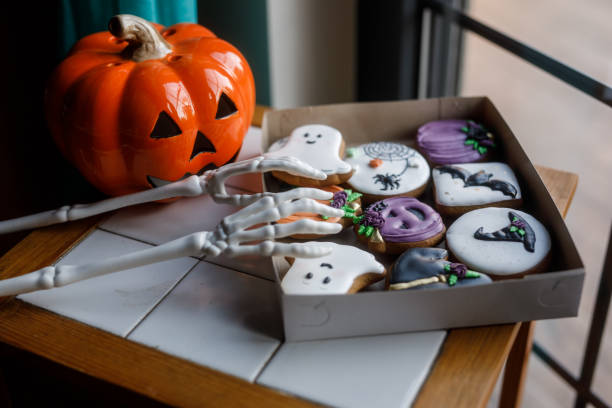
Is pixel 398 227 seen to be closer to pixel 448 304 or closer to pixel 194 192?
pixel 448 304

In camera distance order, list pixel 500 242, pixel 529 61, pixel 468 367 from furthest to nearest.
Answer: pixel 529 61 → pixel 500 242 → pixel 468 367

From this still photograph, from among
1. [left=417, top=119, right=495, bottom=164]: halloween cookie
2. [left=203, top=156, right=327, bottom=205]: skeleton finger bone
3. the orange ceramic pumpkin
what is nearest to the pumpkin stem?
the orange ceramic pumpkin

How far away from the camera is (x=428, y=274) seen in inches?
30.3

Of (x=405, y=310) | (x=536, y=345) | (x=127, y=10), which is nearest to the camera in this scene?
(x=405, y=310)

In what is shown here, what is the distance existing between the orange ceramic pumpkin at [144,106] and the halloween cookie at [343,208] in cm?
19

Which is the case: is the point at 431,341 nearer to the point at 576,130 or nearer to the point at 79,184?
the point at 79,184

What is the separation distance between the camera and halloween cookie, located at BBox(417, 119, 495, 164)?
104 centimetres

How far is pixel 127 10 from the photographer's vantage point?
3.63 ft

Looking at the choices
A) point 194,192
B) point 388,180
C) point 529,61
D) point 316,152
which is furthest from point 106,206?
point 529,61

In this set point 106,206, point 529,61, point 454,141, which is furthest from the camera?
point 529,61

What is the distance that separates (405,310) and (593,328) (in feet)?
2.17

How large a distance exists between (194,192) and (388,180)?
0.32 metres

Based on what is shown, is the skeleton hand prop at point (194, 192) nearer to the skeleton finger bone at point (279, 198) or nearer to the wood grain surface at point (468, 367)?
the skeleton finger bone at point (279, 198)

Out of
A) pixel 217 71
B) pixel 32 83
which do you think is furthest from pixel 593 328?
pixel 32 83
